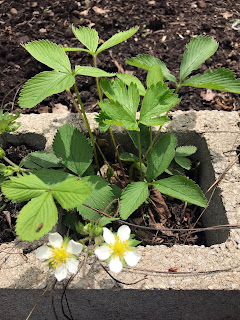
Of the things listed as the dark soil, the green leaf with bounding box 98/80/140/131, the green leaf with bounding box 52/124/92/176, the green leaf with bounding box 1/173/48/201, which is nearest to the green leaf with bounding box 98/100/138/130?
the green leaf with bounding box 98/80/140/131

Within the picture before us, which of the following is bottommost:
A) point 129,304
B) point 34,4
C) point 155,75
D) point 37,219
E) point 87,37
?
point 129,304

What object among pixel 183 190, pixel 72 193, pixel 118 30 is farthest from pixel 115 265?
pixel 118 30

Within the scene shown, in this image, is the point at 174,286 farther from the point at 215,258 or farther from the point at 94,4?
the point at 94,4

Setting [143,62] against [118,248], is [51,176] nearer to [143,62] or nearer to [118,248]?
Result: [118,248]

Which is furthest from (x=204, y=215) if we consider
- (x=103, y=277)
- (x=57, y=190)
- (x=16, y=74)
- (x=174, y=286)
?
(x=16, y=74)

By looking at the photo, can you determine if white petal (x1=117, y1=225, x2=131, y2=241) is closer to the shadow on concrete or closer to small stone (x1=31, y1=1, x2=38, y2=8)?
the shadow on concrete

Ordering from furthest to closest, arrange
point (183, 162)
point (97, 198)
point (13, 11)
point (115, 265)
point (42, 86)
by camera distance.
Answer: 1. point (13, 11)
2. point (183, 162)
3. point (97, 198)
4. point (42, 86)
5. point (115, 265)
